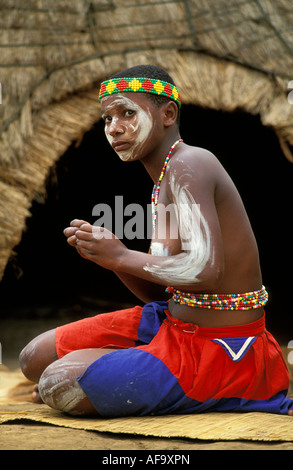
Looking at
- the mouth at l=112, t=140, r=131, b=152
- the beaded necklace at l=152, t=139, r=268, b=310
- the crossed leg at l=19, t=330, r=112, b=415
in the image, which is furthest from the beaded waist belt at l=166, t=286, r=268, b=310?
the mouth at l=112, t=140, r=131, b=152

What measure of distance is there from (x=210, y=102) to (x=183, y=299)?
1407 mm

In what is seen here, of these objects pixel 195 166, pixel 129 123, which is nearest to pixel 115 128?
pixel 129 123

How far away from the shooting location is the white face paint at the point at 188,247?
191 centimetres

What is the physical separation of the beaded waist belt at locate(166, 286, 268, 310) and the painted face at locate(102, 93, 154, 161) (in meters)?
0.60

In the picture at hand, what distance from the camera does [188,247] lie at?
194cm

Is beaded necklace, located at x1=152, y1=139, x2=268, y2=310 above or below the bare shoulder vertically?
below

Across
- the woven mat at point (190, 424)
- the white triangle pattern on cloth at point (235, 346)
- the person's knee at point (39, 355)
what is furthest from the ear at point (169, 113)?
the woven mat at point (190, 424)

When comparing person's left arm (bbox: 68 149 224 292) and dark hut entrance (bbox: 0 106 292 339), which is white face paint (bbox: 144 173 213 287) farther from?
dark hut entrance (bbox: 0 106 292 339)

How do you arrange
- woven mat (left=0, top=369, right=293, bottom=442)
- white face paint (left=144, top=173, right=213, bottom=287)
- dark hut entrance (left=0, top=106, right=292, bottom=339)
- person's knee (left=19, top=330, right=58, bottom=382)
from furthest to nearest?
dark hut entrance (left=0, top=106, right=292, bottom=339) < person's knee (left=19, top=330, right=58, bottom=382) < white face paint (left=144, top=173, right=213, bottom=287) < woven mat (left=0, top=369, right=293, bottom=442)

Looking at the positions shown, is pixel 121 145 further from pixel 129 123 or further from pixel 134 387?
pixel 134 387

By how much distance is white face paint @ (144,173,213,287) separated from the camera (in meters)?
1.91

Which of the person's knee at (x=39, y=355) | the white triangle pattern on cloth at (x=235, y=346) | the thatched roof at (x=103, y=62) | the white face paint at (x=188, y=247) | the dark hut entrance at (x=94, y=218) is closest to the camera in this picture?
the white face paint at (x=188, y=247)

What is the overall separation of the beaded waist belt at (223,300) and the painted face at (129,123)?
0.60 meters

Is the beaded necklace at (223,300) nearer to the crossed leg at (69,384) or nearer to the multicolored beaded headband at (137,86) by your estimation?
the crossed leg at (69,384)
